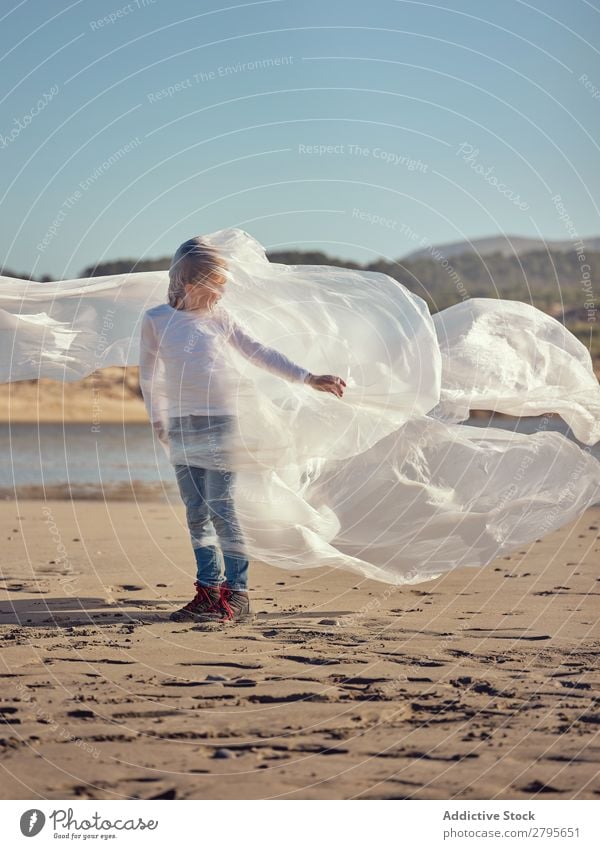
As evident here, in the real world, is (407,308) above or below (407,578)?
above

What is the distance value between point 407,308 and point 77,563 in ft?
12.1

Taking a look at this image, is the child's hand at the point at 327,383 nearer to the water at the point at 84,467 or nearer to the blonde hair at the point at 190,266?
the blonde hair at the point at 190,266

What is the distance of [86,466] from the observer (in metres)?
20.6

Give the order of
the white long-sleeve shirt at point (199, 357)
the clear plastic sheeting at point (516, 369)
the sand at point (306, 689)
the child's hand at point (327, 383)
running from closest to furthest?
the sand at point (306, 689), the child's hand at point (327, 383), the white long-sleeve shirt at point (199, 357), the clear plastic sheeting at point (516, 369)

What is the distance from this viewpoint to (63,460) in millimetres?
21781

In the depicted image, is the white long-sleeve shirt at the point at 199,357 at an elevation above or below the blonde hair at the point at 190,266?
below

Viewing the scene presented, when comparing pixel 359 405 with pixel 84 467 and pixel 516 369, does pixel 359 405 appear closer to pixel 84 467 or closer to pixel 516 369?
pixel 516 369

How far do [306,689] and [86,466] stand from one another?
15601 mm

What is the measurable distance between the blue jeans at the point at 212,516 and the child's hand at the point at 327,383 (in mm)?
621

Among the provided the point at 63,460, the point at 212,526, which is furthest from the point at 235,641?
the point at 63,460

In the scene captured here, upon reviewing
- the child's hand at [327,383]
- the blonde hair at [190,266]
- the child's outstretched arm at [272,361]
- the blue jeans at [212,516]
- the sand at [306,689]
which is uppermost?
the blonde hair at [190,266]

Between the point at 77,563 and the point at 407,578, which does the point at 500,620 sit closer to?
the point at 407,578

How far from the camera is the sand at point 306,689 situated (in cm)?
438

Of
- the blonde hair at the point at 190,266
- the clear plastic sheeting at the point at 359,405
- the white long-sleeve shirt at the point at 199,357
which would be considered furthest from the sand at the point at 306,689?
the blonde hair at the point at 190,266
